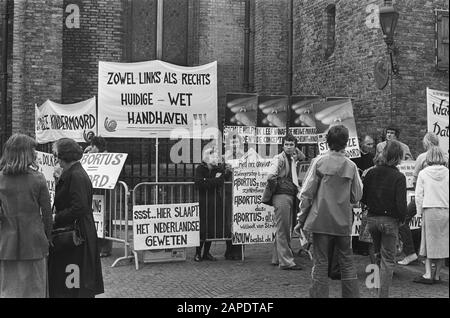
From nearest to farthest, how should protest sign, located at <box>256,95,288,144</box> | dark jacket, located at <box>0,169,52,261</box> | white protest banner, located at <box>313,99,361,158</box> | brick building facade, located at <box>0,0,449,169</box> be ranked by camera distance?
dark jacket, located at <box>0,169,52,261</box> → white protest banner, located at <box>313,99,361,158</box> → protest sign, located at <box>256,95,288,144</box> → brick building facade, located at <box>0,0,449,169</box>

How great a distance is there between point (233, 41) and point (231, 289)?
1162cm

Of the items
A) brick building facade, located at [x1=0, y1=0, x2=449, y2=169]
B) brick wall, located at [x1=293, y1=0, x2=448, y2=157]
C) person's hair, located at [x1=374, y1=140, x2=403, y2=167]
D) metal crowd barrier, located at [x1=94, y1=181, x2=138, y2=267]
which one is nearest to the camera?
person's hair, located at [x1=374, y1=140, x2=403, y2=167]

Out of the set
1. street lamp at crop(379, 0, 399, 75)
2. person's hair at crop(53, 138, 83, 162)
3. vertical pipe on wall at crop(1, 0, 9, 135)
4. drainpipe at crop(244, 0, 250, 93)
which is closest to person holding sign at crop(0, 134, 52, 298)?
person's hair at crop(53, 138, 83, 162)

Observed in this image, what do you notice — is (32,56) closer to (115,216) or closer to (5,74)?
(5,74)

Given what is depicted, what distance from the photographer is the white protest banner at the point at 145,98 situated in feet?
31.1

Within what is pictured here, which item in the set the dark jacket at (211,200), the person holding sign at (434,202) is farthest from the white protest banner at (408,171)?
the dark jacket at (211,200)

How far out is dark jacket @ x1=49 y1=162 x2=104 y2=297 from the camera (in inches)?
221

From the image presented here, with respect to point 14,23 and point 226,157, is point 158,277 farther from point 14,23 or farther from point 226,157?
point 14,23

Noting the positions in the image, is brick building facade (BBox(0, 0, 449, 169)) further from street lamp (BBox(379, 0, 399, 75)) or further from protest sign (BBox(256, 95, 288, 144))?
protest sign (BBox(256, 95, 288, 144))

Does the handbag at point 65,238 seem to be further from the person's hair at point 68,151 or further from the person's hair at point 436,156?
the person's hair at point 436,156

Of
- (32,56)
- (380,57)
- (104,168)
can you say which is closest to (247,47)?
(380,57)

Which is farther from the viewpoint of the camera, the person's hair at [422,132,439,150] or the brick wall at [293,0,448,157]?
the brick wall at [293,0,448,157]

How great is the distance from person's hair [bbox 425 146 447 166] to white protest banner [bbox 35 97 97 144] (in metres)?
6.12

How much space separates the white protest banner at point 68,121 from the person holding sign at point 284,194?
4.03 m
